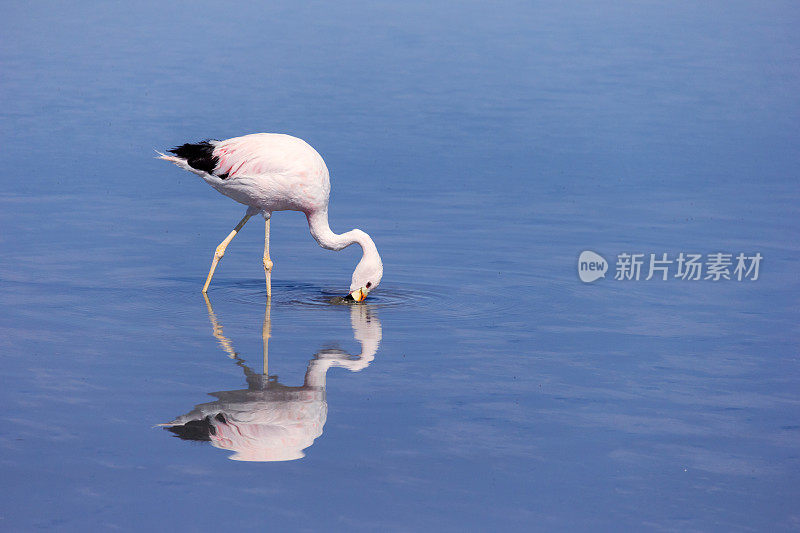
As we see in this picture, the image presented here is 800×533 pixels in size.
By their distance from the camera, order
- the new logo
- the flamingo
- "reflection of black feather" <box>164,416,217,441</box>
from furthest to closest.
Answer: the new logo, the flamingo, "reflection of black feather" <box>164,416,217,441</box>

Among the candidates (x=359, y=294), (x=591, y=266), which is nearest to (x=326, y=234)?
(x=359, y=294)

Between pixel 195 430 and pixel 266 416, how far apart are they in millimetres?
541

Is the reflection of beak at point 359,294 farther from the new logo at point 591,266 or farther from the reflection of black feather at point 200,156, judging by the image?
the new logo at point 591,266

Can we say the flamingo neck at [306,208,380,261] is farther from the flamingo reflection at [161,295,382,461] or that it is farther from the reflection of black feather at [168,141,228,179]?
the flamingo reflection at [161,295,382,461]

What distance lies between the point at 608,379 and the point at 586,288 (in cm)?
347

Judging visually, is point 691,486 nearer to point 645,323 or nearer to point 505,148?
point 645,323

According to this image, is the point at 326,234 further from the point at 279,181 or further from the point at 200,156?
the point at 200,156

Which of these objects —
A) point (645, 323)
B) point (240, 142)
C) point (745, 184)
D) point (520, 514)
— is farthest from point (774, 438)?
point (745, 184)

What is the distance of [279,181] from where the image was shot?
41.3ft

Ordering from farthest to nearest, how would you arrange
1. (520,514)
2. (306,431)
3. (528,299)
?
(528,299), (306,431), (520,514)

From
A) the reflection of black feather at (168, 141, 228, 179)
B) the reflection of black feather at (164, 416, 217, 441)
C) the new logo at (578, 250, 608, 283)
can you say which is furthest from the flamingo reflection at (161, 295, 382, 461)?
the new logo at (578, 250, 608, 283)

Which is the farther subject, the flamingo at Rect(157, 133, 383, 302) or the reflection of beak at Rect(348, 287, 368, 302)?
the flamingo at Rect(157, 133, 383, 302)

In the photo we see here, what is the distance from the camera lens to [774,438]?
27.9 feet

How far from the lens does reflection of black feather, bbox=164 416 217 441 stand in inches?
319
